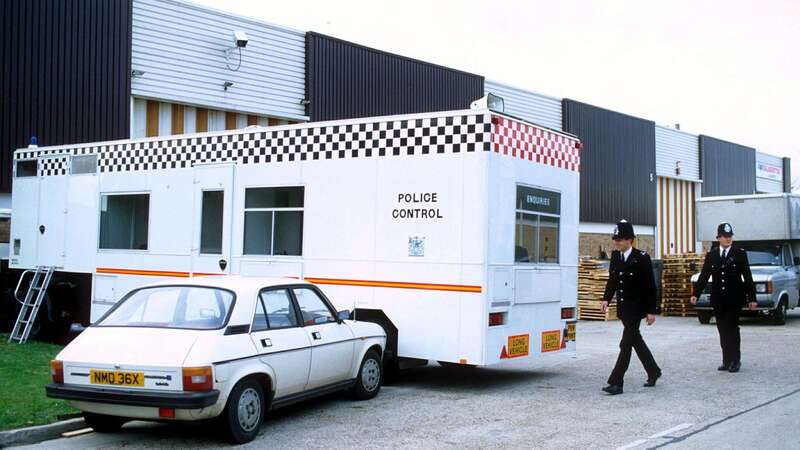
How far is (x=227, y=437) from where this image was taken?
23.6ft

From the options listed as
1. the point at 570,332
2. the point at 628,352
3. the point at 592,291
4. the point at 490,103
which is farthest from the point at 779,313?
the point at 490,103

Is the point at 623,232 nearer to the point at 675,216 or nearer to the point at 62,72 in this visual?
the point at 62,72

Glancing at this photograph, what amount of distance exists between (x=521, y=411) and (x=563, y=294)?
271 centimetres

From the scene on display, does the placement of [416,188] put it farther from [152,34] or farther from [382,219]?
[152,34]

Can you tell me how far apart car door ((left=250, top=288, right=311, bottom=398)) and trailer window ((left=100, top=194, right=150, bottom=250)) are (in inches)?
211

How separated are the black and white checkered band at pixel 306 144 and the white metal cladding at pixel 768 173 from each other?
37.5m

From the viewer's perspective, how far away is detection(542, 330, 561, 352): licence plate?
10.7 m

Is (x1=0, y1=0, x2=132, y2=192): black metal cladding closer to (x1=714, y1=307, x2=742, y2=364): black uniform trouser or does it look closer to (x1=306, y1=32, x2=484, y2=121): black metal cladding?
(x1=306, y1=32, x2=484, y2=121): black metal cladding

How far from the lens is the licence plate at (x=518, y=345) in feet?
33.0

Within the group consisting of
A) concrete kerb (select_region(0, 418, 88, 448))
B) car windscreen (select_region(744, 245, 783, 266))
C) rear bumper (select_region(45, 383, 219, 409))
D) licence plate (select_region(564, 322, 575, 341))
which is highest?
car windscreen (select_region(744, 245, 783, 266))

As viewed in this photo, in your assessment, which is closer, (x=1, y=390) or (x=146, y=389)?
(x=146, y=389)

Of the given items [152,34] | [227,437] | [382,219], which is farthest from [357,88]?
[227,437]

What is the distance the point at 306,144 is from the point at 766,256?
1415cm

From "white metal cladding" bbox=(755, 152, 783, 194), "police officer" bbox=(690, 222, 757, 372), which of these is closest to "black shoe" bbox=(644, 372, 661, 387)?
"police officer" bbox=(690, 222, 757, 372)
